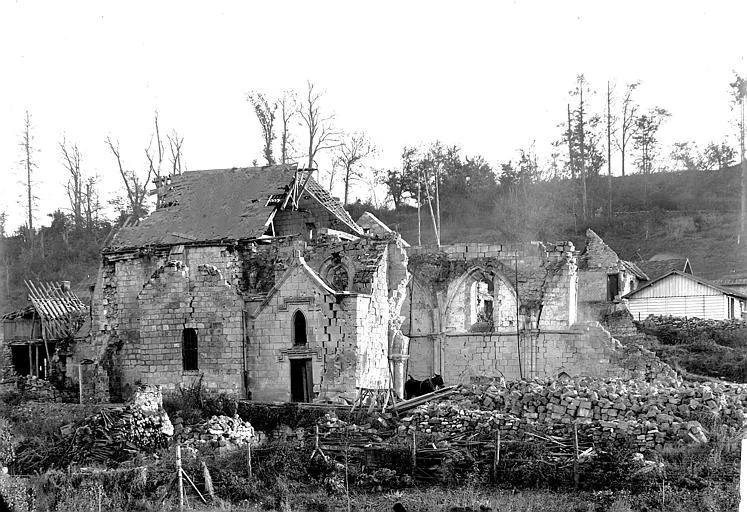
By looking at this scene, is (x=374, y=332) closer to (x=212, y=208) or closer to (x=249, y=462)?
(x=212, y=208)

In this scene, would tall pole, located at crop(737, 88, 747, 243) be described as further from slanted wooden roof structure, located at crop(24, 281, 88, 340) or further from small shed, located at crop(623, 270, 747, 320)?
slanted wooden roof structure, located at crop(24, 281, 88, 340)

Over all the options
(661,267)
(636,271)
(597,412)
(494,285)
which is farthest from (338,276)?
(661,267)

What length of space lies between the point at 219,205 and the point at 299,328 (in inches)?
307

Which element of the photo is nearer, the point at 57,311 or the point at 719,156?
the point at 57,311

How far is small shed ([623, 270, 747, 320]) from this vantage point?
39.5m

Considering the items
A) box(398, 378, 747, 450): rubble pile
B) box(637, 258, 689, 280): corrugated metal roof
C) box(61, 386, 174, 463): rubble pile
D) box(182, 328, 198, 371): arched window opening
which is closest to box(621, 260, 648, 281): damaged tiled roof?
box(637, 258, 689, 280): corrugated metal roof

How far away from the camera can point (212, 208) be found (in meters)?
33.2

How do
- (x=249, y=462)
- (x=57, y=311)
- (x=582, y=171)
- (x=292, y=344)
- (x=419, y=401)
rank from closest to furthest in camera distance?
(x=249, y=462)
(x=419, y=401)
(x=292, y=344)
(x=57, y=311)
(x=582, y=171)

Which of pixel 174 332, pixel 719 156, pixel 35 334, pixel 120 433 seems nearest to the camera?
pixel 120 433

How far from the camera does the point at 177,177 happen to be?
116 ft

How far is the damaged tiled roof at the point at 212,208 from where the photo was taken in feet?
106

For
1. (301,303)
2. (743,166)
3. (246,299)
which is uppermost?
(743,166)

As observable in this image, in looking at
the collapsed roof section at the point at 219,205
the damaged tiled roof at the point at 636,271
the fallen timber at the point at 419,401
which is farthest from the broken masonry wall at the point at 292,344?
the damaged tiled roof at the point at 636,271

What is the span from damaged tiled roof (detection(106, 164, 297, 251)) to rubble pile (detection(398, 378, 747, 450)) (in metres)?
11.7
